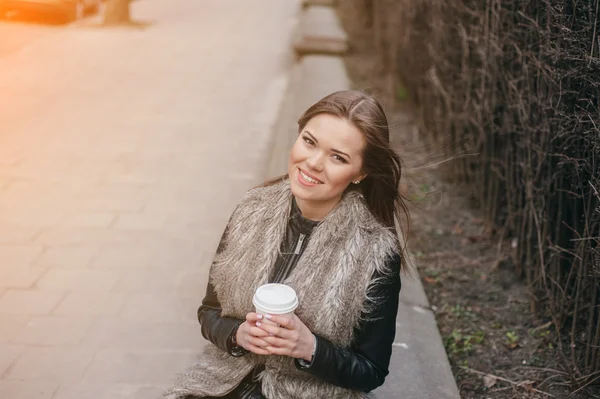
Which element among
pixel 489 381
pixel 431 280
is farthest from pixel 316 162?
pixel 431 280

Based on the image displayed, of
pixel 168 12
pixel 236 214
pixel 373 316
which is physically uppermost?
pixel 236 214

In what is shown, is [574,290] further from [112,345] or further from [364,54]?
[364,54]

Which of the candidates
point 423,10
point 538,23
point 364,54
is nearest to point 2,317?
point 538,23

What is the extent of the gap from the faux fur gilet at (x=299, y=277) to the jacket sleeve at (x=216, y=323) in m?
0.04

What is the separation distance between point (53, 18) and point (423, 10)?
756cm

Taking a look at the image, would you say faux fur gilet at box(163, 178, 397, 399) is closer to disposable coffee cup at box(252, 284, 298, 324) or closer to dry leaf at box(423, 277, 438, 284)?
disposable coffee cup at box(252, 284, 298, 324)

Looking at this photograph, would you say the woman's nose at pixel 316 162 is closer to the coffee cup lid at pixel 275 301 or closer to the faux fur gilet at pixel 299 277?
the faux fur gilet at pixel 299 277

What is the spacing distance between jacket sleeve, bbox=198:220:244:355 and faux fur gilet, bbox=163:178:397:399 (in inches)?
1.5

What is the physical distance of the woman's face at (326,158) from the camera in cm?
223

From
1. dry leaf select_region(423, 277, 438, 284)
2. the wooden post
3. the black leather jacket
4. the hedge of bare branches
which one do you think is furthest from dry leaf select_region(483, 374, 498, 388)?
the wooden post

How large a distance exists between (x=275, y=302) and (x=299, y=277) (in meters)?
0.30

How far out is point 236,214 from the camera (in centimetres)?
238

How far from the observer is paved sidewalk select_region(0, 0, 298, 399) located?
3.46 meters

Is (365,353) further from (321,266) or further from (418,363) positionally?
(418,363)
